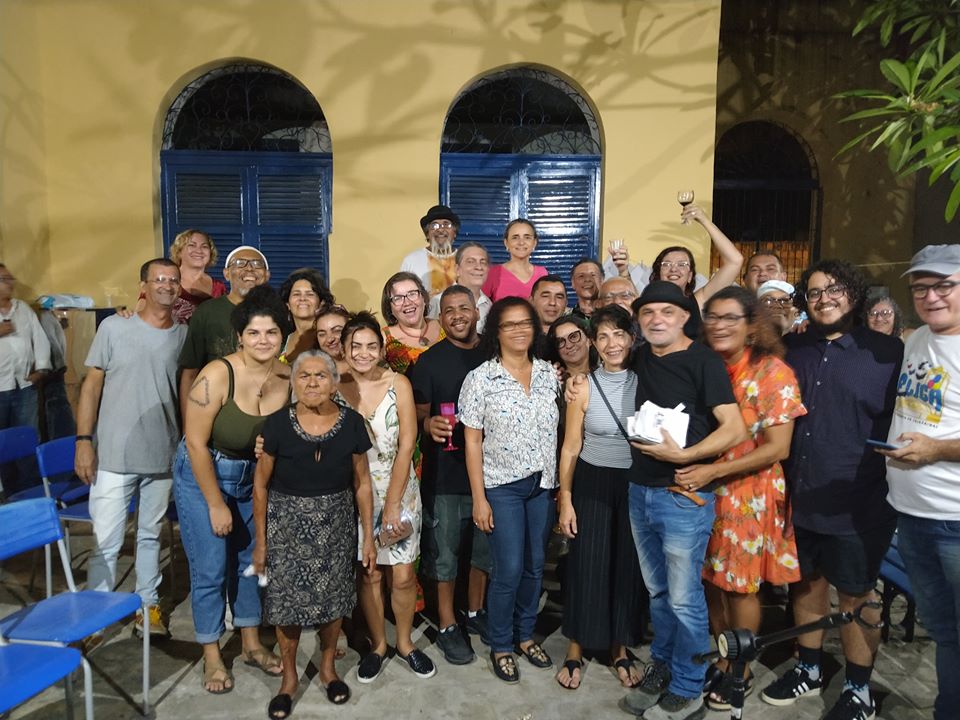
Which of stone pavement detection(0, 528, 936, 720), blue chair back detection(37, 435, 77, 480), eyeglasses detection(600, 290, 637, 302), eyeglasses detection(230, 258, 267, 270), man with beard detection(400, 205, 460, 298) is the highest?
man with beard detection(400, 205, 460, 298)

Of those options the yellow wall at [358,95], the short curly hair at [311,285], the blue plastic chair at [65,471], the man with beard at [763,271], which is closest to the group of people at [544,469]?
the short curly hair at [311,285]

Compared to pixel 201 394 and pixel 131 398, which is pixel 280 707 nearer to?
pixel 201 394

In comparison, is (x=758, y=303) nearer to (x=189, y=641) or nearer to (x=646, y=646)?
(x=646, y=646)

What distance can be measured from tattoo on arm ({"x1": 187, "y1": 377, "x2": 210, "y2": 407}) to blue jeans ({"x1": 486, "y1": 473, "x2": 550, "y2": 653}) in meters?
1.37

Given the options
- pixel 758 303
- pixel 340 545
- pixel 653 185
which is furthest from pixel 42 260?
pixel 758 303

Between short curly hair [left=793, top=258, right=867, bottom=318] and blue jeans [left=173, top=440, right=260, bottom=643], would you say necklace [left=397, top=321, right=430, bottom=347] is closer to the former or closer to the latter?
blue jeans [left=173, top=440, right=260, bottom=643]

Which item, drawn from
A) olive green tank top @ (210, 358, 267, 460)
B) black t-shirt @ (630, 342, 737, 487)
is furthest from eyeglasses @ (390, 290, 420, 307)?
black t-shirt @ (630, 342, 737, 487)

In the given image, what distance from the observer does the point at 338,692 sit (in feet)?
10.8

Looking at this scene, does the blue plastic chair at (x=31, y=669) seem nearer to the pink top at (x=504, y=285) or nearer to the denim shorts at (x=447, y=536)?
the denim shorts at (x=447, y=536)

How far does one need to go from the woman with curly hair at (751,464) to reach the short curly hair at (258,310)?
6.45 ft

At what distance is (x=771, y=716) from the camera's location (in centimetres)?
321

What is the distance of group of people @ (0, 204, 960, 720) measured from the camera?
2930 mm

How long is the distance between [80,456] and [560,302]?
2.80m

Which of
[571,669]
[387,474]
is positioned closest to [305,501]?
[387,474]
